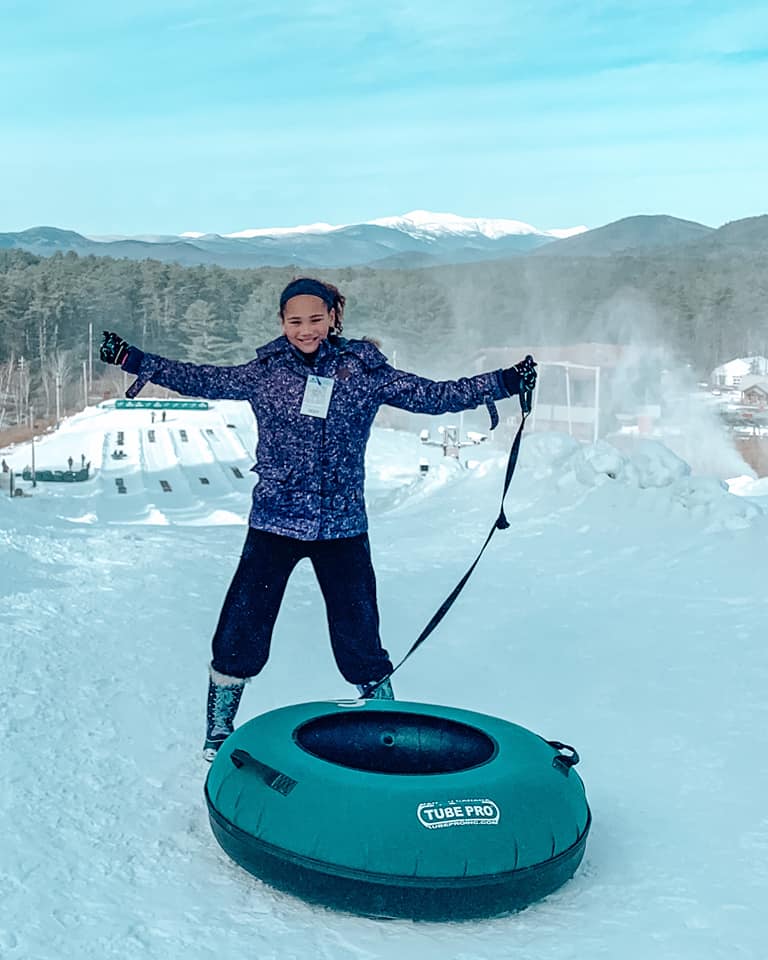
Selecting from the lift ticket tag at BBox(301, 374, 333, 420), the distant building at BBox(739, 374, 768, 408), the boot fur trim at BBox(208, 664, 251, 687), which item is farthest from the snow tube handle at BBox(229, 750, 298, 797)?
the distant building at BBox(739, 374, 768, 408)

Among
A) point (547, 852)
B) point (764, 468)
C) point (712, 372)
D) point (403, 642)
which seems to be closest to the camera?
point (547, 852)

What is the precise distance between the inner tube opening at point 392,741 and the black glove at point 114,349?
1277 millimetres

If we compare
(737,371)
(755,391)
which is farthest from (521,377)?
(737,371)

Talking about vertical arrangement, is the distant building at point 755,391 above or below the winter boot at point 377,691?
below

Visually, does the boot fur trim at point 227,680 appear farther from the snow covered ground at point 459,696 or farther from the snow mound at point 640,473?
the snow mound at point 640,473

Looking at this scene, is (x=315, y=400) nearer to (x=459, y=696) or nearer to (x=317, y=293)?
(x=317, y=293)

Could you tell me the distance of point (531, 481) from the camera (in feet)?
33.6

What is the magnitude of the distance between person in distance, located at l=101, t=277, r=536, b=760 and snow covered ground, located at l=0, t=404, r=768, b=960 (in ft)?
1.72

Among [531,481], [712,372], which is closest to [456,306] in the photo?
[712,372]

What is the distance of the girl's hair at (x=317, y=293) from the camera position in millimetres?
3404

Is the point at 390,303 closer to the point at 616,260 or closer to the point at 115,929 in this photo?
the point at 616,260

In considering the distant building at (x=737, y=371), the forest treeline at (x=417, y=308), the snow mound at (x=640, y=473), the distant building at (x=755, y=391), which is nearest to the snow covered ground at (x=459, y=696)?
the snow mound at (x=640, y=473)

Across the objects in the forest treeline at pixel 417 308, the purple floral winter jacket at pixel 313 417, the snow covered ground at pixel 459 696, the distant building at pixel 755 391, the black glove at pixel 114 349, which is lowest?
the distant building at pixel 755 391

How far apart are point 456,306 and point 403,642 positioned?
63952 mm
